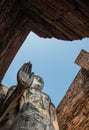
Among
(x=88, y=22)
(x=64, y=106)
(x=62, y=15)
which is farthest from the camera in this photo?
(x=64, y=106)

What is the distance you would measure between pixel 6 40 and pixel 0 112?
0.86m

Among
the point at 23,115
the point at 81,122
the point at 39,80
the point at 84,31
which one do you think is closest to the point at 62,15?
the point at 84,31

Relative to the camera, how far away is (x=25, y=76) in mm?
3531

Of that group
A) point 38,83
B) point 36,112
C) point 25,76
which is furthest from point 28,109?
point 38,83

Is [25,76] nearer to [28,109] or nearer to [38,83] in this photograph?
[28,109]

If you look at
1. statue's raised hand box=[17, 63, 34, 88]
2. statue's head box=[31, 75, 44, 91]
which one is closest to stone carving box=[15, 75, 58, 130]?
statue's head box=[31, 75, 44, 91]

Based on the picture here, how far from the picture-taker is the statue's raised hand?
3.46 metres

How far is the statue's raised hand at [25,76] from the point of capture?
136 inches

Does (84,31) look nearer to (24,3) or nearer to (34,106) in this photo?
(24,3)

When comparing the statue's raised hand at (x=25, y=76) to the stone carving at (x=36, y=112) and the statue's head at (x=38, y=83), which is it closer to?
the stone carving at (x=36, y=112)

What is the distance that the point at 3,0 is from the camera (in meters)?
2.96

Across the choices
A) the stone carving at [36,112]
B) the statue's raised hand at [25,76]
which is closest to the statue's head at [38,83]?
the stone carving at [36,112]

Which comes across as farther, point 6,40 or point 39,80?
point 39,80

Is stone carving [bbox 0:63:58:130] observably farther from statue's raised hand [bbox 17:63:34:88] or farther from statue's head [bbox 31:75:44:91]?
statue's head [bbox 31:75:44:91]
